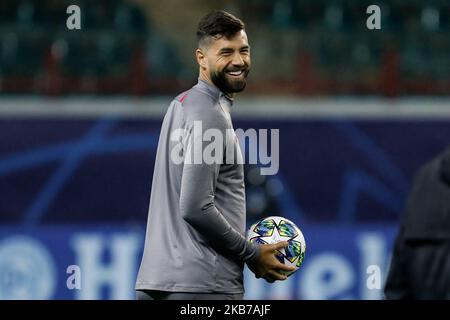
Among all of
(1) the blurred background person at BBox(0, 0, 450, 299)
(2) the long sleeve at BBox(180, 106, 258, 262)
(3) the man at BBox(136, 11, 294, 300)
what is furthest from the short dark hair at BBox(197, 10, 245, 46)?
(1) the blurred background person at BBox(0, 0, 450, 299)

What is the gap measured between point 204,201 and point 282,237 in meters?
0.44

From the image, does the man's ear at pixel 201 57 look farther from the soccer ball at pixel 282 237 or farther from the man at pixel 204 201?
the soccer ball at pixel 282 237

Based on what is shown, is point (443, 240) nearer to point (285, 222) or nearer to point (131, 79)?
point (285, 222)

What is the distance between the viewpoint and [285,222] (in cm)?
355

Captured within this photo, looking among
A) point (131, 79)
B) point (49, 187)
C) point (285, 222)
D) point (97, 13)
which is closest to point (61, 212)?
point (49, 187)

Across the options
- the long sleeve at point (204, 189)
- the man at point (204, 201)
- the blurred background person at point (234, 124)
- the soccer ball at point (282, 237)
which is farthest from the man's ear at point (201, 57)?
the blurred background person at point (234, 124)

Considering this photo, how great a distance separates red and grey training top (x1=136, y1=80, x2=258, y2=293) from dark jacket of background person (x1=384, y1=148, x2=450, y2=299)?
125cm

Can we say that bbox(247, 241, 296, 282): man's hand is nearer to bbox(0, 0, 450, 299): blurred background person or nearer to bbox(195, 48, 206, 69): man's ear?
bbox(195, 48, 206, 69): man's ear

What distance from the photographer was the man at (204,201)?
123 inches

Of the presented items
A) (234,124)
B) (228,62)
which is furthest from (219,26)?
(234,124)

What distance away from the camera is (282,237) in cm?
344

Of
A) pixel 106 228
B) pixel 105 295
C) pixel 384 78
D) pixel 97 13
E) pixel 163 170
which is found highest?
pixel 97 13

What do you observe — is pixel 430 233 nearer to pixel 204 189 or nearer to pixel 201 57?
pixel 204 189
